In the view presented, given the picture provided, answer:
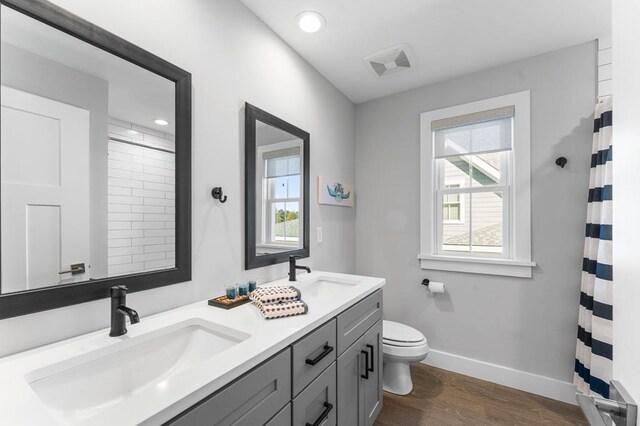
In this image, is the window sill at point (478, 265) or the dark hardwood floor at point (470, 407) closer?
the dark hardwood floor at point (470, 407)

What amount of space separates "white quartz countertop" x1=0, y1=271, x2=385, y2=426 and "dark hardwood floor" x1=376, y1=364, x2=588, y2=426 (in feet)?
3.88

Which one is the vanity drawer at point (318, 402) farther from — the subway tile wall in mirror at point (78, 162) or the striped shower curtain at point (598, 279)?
the striped shower curtain at point (598, 279)

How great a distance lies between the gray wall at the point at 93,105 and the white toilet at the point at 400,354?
180 cm

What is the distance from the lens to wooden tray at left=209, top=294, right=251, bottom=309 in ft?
4.21

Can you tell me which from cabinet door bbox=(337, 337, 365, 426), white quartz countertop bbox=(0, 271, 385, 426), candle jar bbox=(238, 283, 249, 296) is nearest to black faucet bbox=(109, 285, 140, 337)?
white quartz countertop bbox=(0, 271, 385, 426)

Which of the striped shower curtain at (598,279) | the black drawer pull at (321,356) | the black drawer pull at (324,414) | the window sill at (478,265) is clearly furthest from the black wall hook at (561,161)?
the black drawer pull at (324,414)

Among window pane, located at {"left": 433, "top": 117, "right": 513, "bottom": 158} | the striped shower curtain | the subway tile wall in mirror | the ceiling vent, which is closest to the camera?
the subway tile wall in mirror

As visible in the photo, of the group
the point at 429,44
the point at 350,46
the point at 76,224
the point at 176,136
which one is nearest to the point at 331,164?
the point at 350,46

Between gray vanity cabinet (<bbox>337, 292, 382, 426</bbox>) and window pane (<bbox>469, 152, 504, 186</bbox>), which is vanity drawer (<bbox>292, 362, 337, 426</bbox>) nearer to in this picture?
gray vanity cabinet (<bbox>337, 292, 382, 426</bbox>)

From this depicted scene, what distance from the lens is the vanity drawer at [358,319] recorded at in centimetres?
137

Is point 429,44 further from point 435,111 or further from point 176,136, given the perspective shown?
point 176,136

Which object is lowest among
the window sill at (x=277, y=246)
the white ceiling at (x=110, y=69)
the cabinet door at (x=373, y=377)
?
the cabinet door at (x=373, y=377)

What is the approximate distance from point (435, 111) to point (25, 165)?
8.64 feet

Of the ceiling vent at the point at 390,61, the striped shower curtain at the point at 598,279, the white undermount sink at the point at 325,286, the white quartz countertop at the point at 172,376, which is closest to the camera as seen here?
the white quartz countertop at the point at 172,376
